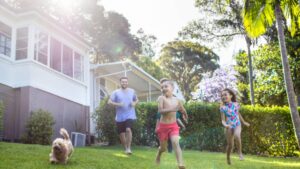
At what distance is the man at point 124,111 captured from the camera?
9.91 metres

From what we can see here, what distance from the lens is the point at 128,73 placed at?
76.4 feet

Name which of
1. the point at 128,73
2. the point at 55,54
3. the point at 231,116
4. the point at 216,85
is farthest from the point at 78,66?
the point at 216,85

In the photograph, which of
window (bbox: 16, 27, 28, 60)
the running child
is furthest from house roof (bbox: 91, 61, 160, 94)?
the running child

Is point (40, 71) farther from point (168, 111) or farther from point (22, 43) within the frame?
point (168, 111)

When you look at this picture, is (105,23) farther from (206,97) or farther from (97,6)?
(206,97)

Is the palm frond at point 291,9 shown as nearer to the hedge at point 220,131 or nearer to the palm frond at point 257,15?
the palm frond at point 257,15

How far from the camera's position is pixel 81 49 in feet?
65.9

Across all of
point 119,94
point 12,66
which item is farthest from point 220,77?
point 119,94

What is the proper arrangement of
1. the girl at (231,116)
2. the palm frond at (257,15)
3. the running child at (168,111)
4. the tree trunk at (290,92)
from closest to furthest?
the running child at (168,111) → the girl at (231,116) → the tree trunk at (290,92) → the palm frond at (257,15)

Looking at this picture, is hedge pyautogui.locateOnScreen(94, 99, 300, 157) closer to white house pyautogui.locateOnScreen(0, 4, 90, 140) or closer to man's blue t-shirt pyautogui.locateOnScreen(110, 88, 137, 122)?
white house pyautogui.locateOnScreen(0, 4, 90, 140)

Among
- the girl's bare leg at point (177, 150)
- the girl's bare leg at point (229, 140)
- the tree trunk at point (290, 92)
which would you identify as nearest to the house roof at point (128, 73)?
the tree trunk at point (290, 92)

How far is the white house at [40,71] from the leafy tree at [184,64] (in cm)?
3169

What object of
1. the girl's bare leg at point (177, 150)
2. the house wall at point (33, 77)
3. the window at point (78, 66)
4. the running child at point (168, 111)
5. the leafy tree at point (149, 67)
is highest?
the leafy tree at point (149, 67)

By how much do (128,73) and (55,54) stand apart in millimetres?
6118
